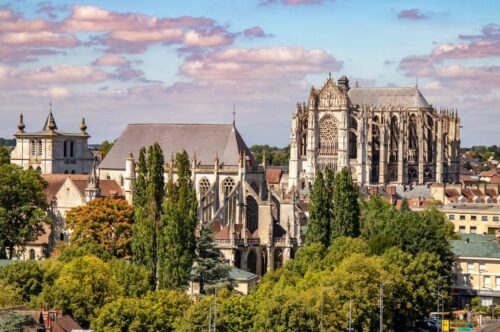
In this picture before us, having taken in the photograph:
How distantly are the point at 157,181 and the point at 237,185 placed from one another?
70.7ft

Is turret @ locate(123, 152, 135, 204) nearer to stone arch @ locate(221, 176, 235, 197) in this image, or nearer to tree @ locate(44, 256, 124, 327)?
stone arch @ locate(221, 176, 235, 197)

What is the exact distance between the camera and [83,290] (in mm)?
87688

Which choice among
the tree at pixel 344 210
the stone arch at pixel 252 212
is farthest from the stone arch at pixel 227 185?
the tree at pixel 344 210

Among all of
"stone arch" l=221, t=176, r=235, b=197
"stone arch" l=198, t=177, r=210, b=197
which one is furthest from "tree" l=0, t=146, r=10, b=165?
"stone arch" l=221, t=176, r=235, b=197

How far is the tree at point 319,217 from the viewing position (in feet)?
377

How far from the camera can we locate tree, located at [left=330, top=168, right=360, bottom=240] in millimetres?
115375

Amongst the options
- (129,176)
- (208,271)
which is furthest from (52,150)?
(208,271)

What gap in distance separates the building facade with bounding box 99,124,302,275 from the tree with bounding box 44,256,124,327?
A: 2847 cm

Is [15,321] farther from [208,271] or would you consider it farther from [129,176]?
[129,176]

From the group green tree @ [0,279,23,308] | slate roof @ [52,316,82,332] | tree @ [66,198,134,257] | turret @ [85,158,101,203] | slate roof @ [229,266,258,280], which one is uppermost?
A: turret @ [85,158,101,203]

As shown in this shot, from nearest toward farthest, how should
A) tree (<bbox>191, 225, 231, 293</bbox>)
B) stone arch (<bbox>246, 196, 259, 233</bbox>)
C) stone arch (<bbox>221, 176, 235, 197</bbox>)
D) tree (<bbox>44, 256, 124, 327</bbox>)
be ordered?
tree (<bbox>44, 256, 124, 327</bbox>), tree (<bbox>191, 225, 231, 293</bbox>), stone arch (<bbox>246, 196, 259, 233</bbox>), stone arch (<bbox>221, 176, 235, 197</bbox>)

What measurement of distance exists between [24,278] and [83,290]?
5.55 m

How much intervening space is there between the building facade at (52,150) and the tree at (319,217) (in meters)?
50.2

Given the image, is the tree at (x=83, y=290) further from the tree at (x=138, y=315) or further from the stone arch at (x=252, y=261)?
the stone arch at (x=252, y=261)
